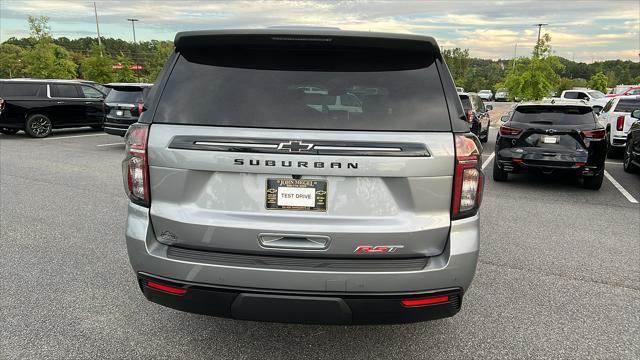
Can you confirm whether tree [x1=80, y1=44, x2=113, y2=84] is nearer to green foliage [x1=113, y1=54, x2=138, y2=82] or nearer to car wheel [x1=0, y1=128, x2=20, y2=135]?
green foliage [x1=113, y1=54, x2=138, y2=82]

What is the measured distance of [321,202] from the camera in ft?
7.93

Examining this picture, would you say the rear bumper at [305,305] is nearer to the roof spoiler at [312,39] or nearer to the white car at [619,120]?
the roof spoiler at [312,39]

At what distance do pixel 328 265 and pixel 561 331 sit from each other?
199 cm

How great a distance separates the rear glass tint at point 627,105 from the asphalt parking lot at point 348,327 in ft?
25.2

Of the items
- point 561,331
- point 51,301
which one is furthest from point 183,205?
point 561,331

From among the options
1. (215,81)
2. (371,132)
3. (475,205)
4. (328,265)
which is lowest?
(328,265)

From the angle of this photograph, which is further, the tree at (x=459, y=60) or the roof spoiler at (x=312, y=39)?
the tree at (x=459, y=60)

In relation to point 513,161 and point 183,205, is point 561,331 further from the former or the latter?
point 513,161

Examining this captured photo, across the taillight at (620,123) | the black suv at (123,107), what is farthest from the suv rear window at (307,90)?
the taillight at (620,123)

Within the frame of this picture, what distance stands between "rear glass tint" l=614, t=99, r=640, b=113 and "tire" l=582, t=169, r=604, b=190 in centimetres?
602

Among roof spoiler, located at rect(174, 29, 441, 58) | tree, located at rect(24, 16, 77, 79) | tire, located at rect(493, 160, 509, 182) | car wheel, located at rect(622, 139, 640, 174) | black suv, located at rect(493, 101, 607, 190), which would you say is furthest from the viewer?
tree, located at rect(24, 16, 77, 79)

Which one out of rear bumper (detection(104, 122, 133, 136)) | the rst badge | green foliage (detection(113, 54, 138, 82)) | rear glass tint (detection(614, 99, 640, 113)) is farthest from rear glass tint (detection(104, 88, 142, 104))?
green foliage (detection(113, 54, 138, 82))

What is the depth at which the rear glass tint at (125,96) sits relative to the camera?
13.2m

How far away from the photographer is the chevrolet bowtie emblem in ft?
7.71
